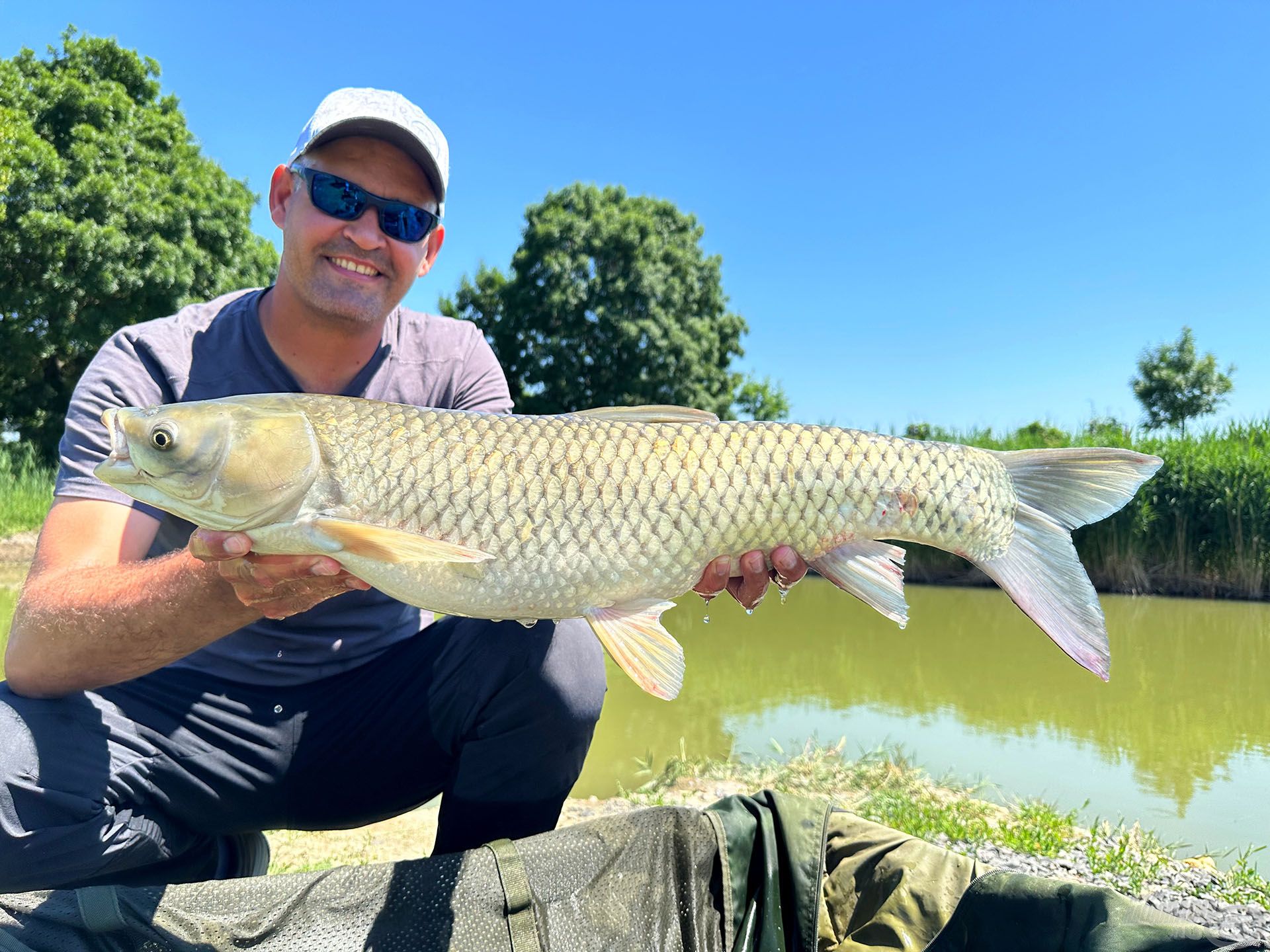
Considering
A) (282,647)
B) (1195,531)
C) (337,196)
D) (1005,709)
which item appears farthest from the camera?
(1195,531)

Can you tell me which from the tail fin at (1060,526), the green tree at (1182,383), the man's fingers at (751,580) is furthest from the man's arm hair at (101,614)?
the green tree at (1182,383)

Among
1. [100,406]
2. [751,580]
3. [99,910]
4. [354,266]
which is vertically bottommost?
[99,910]

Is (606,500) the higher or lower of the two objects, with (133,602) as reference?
higher

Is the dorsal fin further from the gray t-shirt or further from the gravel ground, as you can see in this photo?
the gravel ground

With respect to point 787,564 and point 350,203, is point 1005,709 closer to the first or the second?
point 787,564

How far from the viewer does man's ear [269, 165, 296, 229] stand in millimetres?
1966

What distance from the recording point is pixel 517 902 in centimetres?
146

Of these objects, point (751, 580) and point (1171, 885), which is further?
point (1171, 885)

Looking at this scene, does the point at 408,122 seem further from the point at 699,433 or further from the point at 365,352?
the point at 699,433

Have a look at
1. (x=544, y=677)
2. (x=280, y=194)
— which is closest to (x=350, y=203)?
(x=280, y=194)

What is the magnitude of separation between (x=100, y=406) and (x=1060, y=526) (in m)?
1.74

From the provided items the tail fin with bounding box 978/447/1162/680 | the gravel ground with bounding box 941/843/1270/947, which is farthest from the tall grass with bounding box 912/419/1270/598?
the tail fin with bounding box 978/447/1162/680

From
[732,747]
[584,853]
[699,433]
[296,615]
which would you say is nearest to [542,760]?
[584,853]

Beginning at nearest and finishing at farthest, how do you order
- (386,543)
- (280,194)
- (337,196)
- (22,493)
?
(386,543) < (337,196) < (280,194) < (22,493)
